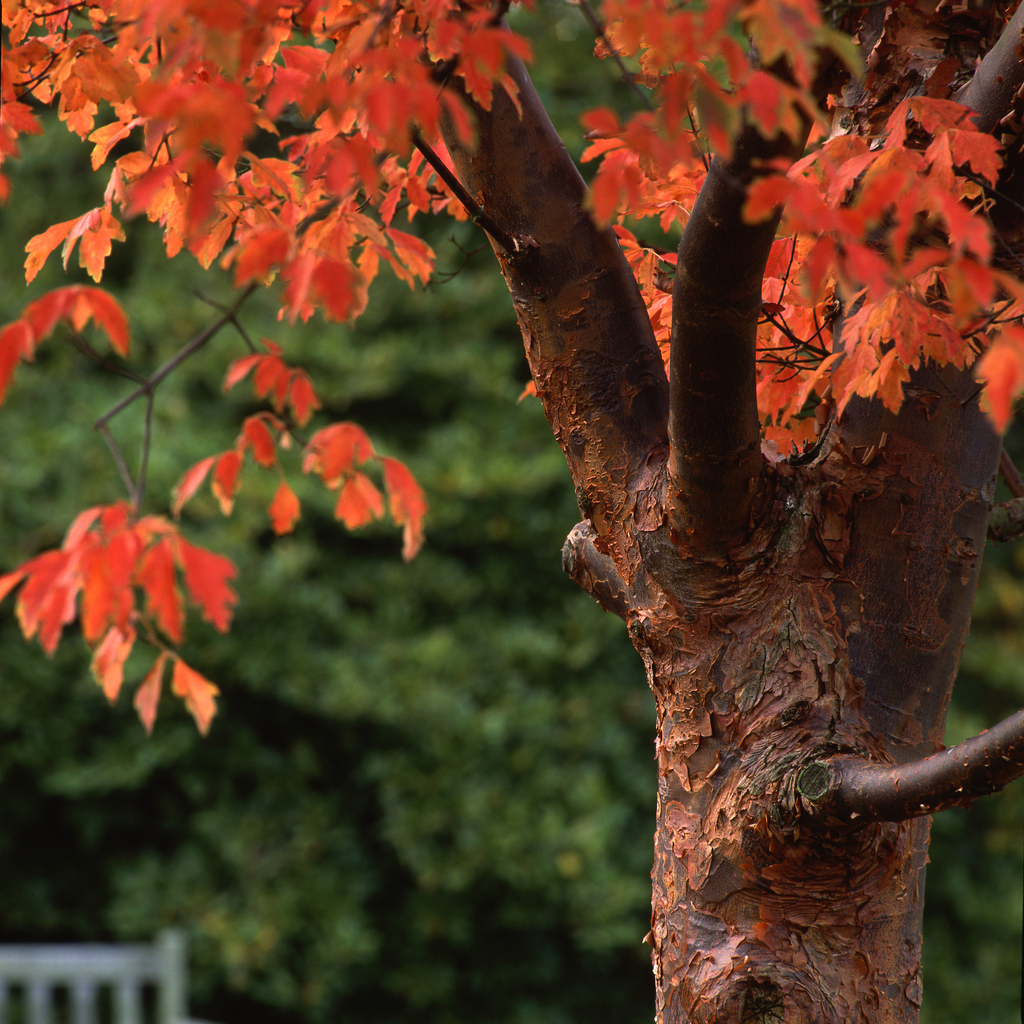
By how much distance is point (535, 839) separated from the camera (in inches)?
163

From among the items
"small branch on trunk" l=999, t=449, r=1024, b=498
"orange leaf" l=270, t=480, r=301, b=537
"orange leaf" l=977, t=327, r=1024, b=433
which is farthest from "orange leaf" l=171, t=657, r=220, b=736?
"small branch on trunk" l=999, t=449, r=1024, b=498

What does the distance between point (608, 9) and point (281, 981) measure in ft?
12.7

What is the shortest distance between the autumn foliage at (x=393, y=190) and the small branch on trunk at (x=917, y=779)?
49 cm

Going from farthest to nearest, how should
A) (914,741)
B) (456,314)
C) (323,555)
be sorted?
(456,314) → (323,555) → (914,741)

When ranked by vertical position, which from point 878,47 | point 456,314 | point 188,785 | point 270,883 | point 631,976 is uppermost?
point 456,314

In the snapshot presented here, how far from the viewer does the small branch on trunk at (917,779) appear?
1247mm

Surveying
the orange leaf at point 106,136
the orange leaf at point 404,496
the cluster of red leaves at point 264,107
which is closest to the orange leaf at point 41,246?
the cluster of red leaves at point 264,107

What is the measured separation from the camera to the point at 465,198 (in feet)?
4.66

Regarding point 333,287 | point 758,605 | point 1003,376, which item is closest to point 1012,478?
point 758,605

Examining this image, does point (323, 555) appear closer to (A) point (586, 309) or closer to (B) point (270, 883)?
(B) point (270, 883)

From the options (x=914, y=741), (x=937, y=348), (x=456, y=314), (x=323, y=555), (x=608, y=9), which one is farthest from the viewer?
(x=456, y=314)

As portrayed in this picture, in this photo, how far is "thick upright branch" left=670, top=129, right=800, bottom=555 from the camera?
4.16ft

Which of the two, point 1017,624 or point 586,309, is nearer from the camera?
point 586,309

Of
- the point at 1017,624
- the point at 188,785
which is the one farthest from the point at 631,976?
the point at 1017,624
